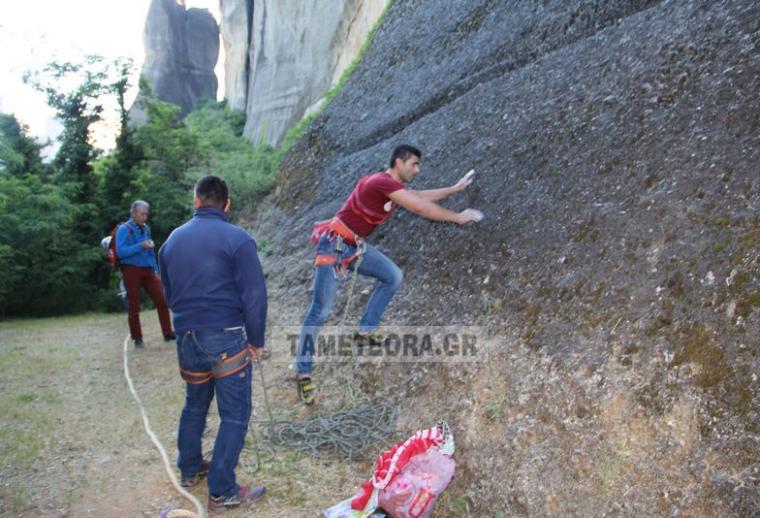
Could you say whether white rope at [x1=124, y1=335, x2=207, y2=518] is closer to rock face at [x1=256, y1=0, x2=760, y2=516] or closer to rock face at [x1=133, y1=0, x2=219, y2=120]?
rock face at [x1=256, y1=0, x2=760, y2=516]

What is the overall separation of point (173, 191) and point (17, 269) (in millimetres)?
4670

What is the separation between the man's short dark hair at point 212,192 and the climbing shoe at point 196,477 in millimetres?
1830

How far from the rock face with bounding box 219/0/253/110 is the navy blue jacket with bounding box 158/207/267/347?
89.1 feet

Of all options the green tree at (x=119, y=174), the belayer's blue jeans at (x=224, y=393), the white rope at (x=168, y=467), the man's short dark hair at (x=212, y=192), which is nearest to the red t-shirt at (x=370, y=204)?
the man's short dark hair at (x=212, y=192)

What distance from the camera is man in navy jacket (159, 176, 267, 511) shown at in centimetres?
383

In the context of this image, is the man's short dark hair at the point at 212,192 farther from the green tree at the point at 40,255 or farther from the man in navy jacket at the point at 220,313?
the green tree at the point at 40,255

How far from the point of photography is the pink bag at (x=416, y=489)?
3.53 metres

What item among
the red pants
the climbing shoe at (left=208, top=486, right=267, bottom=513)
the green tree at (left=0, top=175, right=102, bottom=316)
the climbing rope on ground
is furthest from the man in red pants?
the green tree at (left=0, top=175, right=102, bottom=316)

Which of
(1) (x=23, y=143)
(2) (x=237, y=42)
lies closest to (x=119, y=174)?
(1) (x=23, y=143)

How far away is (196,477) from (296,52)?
19.4m

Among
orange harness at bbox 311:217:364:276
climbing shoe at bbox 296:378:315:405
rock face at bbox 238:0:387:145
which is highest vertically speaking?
rock face at bbox 238:0:387:145

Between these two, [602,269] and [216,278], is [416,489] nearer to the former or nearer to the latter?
[216,278]

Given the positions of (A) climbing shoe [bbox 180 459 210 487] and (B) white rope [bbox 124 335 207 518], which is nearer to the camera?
(B) white rope [bbox 124 335 207 518]

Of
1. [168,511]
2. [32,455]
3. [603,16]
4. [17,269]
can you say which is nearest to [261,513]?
[168,511]
